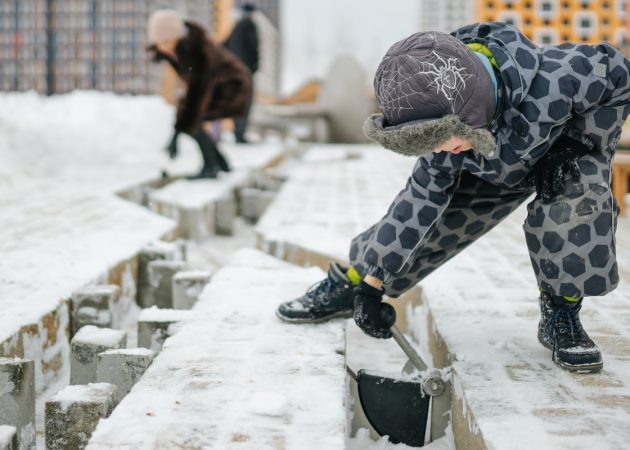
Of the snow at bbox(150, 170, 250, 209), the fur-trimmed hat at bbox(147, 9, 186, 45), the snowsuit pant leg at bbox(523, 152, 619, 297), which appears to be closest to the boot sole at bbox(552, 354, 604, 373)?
the snowsuit pant leg at bbox(523, 152, 619, 297)

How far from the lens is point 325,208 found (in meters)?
4.80

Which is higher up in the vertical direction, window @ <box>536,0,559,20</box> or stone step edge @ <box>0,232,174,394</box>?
window @ <box>536,0,559,20</box>

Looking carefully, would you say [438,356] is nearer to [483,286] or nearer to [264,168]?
[483,286]

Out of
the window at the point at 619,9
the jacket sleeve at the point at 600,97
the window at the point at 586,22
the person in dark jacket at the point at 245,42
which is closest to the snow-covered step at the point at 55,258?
the jacket sleeve at the point at 600,97

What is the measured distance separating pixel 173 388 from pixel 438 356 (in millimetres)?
874

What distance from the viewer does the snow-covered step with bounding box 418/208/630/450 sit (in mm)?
1601

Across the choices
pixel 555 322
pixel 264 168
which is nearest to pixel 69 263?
pixel 555 322

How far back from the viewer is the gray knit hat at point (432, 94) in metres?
1.65

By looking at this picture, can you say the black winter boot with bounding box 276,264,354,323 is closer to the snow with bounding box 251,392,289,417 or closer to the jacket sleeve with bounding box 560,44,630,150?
the snow with bounding box 251,392,289,417

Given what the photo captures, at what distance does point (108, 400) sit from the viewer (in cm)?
174

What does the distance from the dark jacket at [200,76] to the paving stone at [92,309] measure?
346cm

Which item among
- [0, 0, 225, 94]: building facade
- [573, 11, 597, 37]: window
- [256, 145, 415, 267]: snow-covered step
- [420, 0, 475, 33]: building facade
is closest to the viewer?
[256, 145, 415, 267]: snow-covered step

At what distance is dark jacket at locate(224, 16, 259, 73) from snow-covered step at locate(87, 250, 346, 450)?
757 cm

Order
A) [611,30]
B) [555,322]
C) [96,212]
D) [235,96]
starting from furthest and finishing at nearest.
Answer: [611,30], [235,96], [96,212], [555,322]
